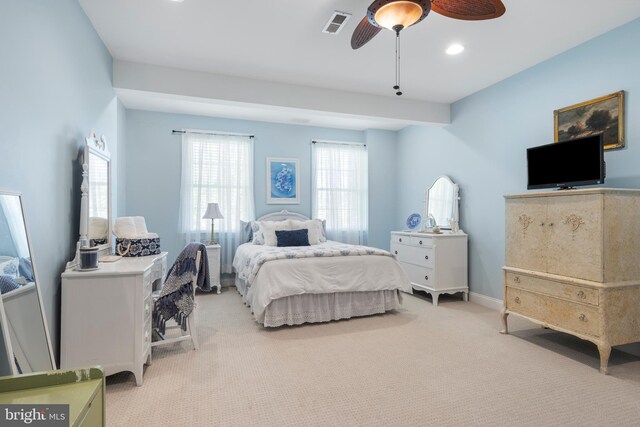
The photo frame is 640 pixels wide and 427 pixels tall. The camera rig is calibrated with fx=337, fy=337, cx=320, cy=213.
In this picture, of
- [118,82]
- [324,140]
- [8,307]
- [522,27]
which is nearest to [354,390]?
[8,307]

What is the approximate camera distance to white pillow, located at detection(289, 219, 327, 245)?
201 inches

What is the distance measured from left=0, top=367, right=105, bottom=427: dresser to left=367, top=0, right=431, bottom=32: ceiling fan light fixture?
2.23 m

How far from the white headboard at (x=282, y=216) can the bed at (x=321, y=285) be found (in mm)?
1554

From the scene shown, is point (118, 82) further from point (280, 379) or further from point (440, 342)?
point (440, 342)

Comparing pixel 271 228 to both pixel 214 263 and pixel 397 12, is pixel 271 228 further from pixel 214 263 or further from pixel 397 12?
pixel 397 12

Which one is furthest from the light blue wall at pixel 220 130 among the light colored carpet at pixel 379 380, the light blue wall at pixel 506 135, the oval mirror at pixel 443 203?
the light colored carpet at pixel 379 380

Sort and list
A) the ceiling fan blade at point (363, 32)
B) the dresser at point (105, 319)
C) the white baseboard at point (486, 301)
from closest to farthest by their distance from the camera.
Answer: the dresser at point (105, 319) → the ceiling fan blade at point (363, 32) → the white baseboard at point (486, 301)

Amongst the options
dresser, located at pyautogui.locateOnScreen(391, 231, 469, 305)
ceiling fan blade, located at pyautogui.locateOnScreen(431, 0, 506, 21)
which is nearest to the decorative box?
ceiling fan blade, located at pyautogui.locateOnScreen(431, 0, 506, 21)

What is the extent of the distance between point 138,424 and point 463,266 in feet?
13.1

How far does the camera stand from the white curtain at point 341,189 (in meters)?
5.90

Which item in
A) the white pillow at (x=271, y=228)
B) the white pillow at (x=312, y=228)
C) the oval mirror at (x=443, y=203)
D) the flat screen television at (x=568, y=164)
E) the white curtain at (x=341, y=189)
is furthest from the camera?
the white curtain at (x=341, y=189)

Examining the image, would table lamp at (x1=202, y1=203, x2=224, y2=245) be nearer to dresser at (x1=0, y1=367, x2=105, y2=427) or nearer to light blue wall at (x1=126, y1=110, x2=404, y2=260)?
light blue wall at (x1=126, y1=110, x2=404, y2=260)

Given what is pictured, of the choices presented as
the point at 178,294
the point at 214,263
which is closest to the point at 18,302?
the point at 178,294

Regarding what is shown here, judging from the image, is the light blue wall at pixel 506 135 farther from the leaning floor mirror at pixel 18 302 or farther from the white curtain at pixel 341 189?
the leaning floor mirror at pixel 18 302
